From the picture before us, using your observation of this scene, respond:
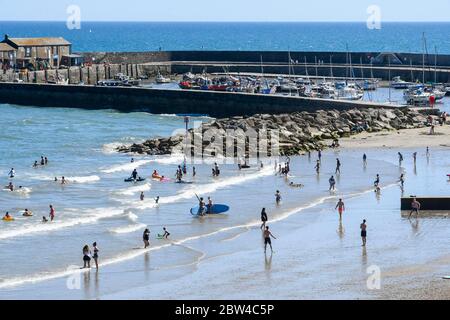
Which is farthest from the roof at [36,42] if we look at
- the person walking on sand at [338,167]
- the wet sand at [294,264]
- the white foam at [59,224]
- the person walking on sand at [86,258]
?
the person walking on sand at [86,258]

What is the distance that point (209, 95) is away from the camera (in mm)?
74750

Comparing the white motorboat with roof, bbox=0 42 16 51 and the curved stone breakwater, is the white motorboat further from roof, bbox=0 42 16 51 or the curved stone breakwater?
roof, bbox=0 42 16 51

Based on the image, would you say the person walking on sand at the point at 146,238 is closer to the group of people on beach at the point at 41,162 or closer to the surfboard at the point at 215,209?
the surfboard at the point at 215,209

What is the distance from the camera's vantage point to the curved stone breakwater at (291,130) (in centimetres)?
5191

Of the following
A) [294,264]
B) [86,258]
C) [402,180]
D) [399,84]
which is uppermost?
[399,84]

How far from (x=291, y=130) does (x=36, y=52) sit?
47.3 meters

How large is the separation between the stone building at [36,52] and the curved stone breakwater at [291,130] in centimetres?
3885

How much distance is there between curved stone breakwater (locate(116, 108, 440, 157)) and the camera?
51.9 metres

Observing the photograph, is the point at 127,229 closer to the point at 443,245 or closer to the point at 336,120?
the point at 443,245

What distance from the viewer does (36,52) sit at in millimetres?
97062

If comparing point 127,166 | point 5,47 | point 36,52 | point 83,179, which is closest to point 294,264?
point 83,179

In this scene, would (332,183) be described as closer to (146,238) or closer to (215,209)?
(215,209)

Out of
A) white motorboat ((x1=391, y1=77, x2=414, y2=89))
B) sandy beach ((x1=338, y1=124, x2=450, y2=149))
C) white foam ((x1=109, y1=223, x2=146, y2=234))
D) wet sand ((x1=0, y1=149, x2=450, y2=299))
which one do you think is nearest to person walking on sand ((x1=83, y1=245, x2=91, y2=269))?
wet sand ((x1=0, y1=149, x2=450, y2=299))

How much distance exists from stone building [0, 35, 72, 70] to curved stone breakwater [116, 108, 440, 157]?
3885 centimetres
